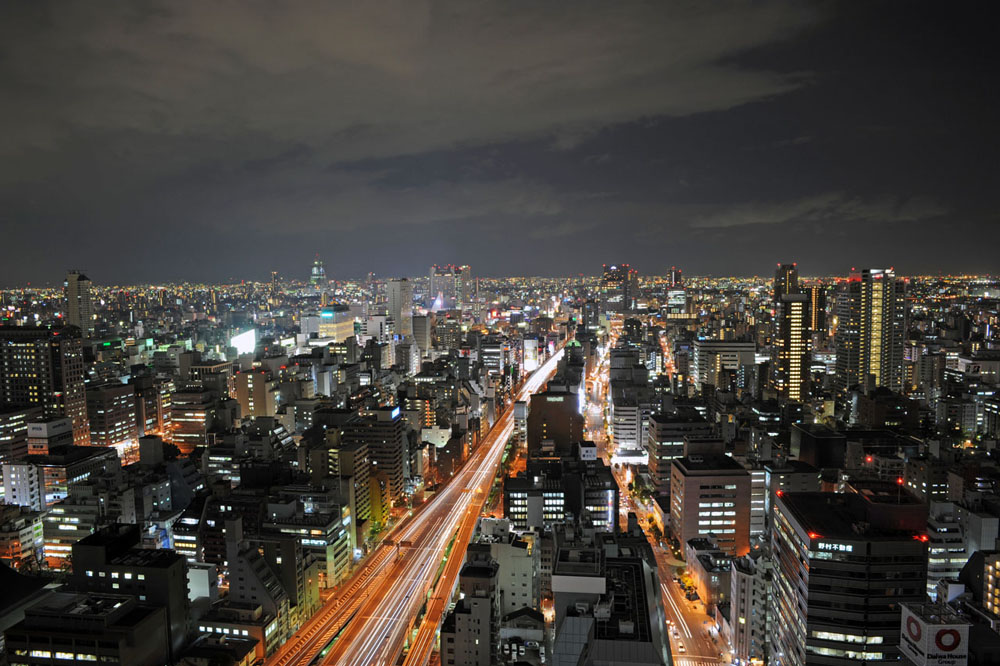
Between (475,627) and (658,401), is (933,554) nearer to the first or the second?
(475,627)

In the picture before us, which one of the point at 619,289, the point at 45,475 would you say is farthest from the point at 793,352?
the point at 619,289

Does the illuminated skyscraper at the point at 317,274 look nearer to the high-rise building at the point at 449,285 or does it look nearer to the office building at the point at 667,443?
the high-rise building at the point at 449,285

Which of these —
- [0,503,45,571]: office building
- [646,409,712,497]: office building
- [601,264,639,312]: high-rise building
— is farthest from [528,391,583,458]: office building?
[601,264,639,312]: high-rise building

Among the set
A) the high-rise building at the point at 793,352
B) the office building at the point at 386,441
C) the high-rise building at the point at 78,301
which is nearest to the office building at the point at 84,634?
the office building at the point at 386,441

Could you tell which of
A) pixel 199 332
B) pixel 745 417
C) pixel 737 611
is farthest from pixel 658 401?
pixel 199 332

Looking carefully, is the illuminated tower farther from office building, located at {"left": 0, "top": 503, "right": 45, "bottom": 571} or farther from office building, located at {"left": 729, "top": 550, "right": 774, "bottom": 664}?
office building, located at {"left": 0, "top": 503, "right": 45, "bottom": 571}

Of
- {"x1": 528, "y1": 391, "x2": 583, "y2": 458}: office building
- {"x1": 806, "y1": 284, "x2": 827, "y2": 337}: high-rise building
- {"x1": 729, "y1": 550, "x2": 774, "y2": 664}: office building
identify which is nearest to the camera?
{"x1": 729, "y1": 550, "x2": 774, "y2": 664}: office building
